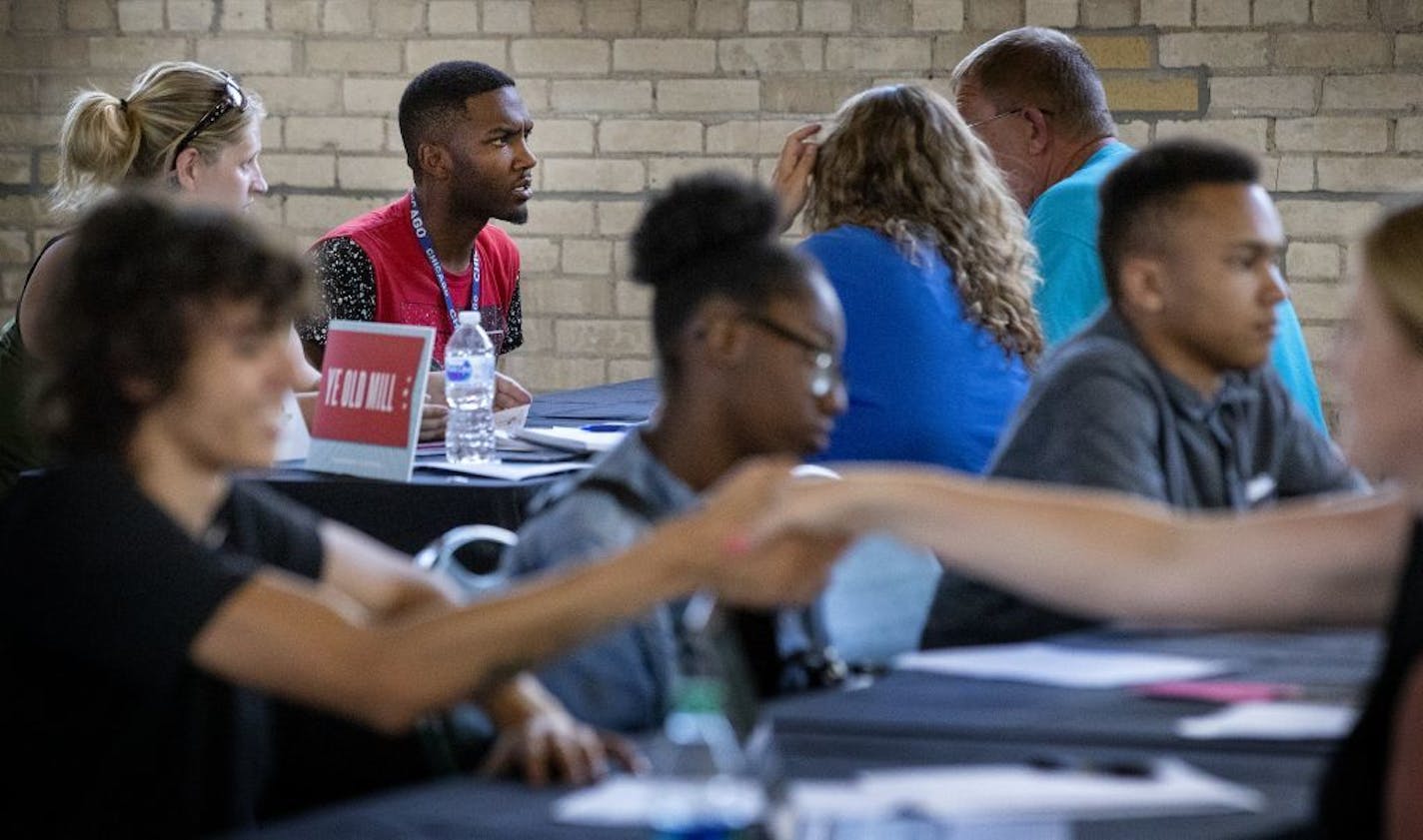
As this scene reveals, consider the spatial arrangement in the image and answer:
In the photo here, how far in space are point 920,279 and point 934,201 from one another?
162mm

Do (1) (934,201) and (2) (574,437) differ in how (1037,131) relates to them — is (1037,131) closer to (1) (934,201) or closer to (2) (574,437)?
(1) (934,201)

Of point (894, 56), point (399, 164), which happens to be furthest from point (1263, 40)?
point (399, 164)

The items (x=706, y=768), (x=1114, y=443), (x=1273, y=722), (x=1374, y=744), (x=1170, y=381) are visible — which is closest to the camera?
(x=706, y=768)

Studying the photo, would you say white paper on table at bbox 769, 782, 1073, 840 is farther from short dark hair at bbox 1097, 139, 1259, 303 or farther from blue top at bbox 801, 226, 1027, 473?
blue top at bbox 801, 226, 1027, 473

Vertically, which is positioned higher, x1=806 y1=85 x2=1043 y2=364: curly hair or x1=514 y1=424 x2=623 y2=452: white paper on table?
x1=806 y1=85 x2=1043 y2=364: curly hair

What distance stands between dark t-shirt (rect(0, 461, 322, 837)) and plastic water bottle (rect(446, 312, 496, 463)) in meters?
2.04

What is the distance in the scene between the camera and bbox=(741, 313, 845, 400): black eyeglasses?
7.43ft

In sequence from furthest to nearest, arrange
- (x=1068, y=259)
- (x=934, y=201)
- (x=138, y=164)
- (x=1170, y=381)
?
1. (x=138, y=164)
2. (x=1068, y=259)
3. (x=934, y=201)
4. (x=1170, y=381)

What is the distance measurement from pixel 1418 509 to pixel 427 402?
101 inches

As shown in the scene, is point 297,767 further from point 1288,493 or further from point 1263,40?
point 1263,40

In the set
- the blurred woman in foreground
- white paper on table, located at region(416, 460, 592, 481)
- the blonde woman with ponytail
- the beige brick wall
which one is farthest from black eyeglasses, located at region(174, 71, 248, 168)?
the blurred woman in foreground

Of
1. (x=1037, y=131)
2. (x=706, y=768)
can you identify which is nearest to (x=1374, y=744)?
(x=706, y=768)

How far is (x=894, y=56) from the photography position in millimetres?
6672

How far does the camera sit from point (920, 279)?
139 inches
